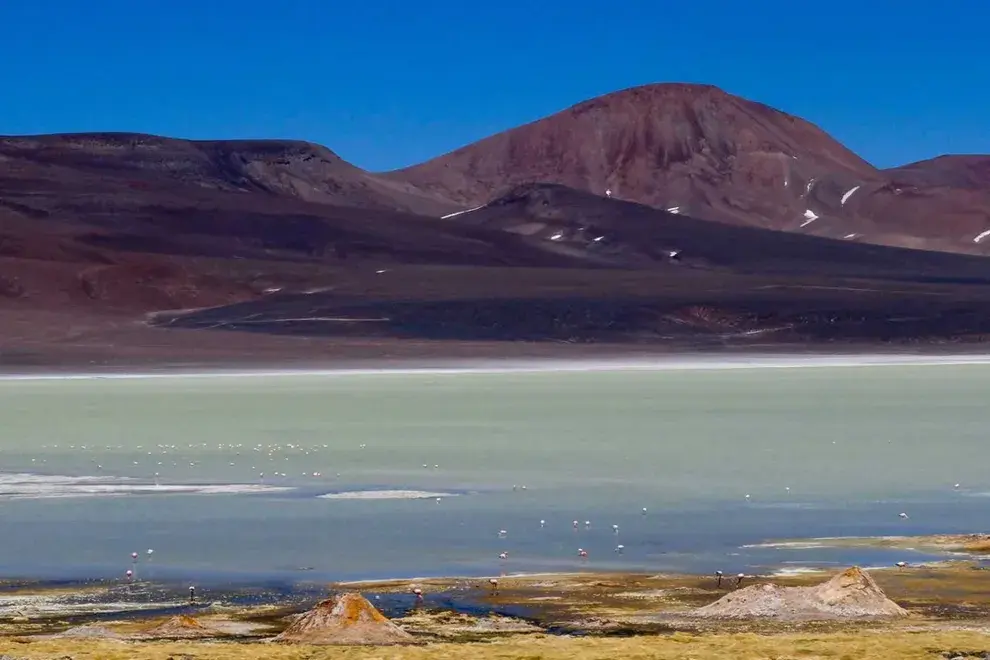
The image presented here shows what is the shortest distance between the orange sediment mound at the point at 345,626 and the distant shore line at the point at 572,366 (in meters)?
45.9

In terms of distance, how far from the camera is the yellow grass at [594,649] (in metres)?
10.1

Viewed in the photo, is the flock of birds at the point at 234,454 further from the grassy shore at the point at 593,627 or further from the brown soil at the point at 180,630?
the brown soil at the point at 180,630

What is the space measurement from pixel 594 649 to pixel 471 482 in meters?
10.9

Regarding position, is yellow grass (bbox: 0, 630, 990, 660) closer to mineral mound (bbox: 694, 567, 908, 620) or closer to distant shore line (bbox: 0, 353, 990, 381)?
mineral mound (bbox: 694, 567, 908, 620)

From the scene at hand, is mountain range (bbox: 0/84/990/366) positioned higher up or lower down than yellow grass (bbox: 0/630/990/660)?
higher up

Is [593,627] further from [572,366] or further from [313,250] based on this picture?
[313,250]

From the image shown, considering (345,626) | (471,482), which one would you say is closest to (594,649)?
(345,626)

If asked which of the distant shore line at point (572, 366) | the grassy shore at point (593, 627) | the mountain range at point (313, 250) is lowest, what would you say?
the grassy shore at point (593, 627)

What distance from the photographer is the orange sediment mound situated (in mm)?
10930

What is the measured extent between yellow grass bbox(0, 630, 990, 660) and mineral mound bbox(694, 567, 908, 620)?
2.93 ft

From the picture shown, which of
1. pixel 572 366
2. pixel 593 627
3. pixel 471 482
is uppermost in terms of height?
pixel 572 366

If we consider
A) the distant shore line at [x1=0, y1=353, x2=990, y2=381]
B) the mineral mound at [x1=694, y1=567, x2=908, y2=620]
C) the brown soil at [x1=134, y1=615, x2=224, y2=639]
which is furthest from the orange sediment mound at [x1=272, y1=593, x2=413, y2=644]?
the distant shore line at [x1=0, y1=353, x2=990, y2=381]

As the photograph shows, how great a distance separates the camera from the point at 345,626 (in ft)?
36.3

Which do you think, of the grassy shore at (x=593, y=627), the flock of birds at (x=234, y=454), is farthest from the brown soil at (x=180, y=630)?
the flock of birds at (x=234, y=454)
